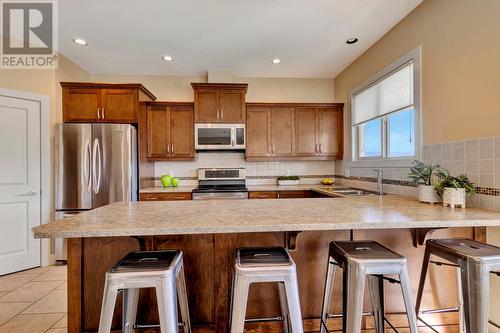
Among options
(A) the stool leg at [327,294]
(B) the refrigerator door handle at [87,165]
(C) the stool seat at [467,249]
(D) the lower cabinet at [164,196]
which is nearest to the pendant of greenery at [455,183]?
(C) the stool seat at [467,249]

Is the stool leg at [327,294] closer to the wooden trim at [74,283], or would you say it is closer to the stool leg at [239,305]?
the stool leg at [239,305]

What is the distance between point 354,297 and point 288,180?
2928mm

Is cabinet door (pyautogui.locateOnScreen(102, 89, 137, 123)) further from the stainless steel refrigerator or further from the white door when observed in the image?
the white door

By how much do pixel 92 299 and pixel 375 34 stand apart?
355 centimetres

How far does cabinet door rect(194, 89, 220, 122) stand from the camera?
12.3 ft

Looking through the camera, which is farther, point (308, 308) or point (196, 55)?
point (196, 55)

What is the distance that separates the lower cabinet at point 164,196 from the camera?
338 cm

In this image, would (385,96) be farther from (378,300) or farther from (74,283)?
(74,283)

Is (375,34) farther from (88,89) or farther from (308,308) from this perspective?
(88,89)

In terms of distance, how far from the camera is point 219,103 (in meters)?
3.77

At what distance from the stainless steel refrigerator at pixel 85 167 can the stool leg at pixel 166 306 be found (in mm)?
2288

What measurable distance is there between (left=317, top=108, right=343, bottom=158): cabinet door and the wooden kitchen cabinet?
2.00m

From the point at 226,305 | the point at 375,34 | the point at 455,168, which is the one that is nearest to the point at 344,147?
the point at 375,34

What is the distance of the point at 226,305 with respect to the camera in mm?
1658
